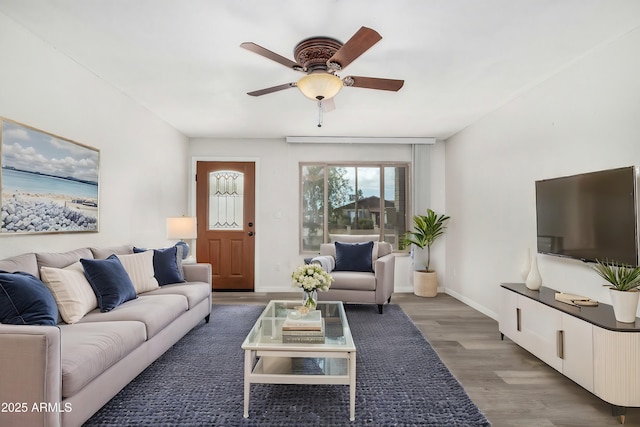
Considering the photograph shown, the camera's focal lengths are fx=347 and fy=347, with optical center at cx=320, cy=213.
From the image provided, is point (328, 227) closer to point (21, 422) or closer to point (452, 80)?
point (452, 80)

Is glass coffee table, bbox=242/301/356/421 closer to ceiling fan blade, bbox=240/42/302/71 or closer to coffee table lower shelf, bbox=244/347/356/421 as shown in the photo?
coffee table lower shelf, bbox=244/347/356/421

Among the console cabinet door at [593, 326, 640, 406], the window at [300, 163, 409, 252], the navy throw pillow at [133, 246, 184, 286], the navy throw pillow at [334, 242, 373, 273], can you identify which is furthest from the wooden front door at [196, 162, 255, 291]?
the console cabinet door at [593, 326, 640, 406]

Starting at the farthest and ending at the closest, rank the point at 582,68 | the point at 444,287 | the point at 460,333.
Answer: the point at 444,287
the point at 460,333
the point at 582,68

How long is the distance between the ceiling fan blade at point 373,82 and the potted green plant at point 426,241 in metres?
2.99

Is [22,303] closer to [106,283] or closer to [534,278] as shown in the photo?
[106,283]

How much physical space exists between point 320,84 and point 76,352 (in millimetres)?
2123

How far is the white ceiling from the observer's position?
2.13 metres

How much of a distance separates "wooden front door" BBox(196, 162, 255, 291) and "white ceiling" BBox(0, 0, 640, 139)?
1.72 meters

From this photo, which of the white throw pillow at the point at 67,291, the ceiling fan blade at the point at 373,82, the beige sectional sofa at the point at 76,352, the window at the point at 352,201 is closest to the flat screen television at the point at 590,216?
the ceiling fan blade at the point at 373,82

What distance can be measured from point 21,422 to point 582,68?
4.20 m

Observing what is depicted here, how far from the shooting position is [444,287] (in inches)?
216

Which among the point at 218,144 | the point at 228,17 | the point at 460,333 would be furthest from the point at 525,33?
the point at 218,144

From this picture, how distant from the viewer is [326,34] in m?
2.42

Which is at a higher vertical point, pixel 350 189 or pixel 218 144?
pixel 218 144
